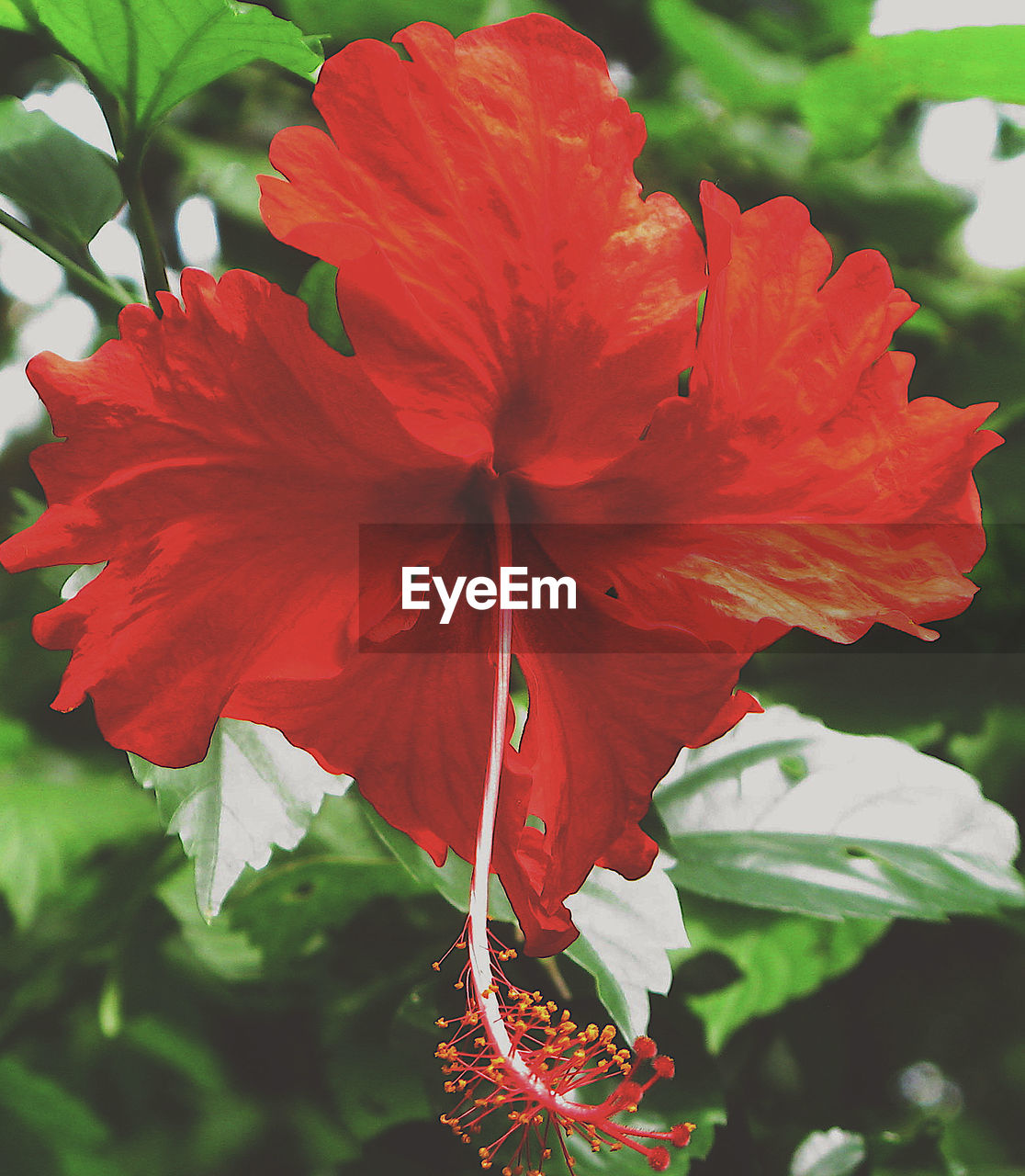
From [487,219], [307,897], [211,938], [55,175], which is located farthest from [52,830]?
[487,219]

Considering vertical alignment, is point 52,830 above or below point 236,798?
below

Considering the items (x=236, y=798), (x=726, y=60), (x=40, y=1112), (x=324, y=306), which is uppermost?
(x=726, y=60)

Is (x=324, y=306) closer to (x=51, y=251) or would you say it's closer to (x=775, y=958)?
(x=51, y=251)

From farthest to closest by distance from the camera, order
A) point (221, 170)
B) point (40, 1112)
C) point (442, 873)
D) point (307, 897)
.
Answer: point (40, 1112), point (221, 170), point (307, 897), point (442, 873)

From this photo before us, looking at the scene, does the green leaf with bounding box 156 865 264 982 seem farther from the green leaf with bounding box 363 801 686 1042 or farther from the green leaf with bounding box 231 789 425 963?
the green leaf with bounding box 363 801 686 1042

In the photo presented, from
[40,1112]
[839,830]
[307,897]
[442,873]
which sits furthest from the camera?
[40,1112]

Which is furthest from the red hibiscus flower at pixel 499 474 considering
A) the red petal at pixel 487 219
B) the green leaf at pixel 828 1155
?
the green leaf at pixel 828 1155

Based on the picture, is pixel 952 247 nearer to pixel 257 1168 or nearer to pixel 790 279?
pixel 790 279

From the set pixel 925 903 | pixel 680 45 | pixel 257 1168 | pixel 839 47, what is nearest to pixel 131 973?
pixel 257 1168
